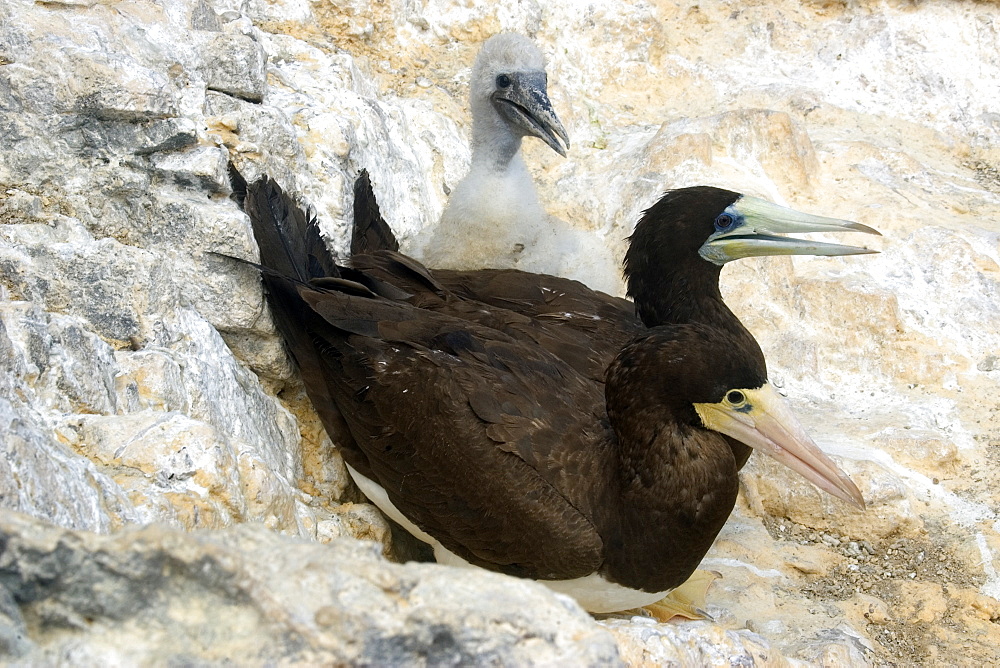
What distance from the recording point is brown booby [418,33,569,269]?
5094 millimetres

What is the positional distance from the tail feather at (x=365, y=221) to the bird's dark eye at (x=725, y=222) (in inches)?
64.2

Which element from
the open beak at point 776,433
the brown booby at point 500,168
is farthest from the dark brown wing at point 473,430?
the brown booby at point 500,168

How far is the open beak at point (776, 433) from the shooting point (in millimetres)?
3332

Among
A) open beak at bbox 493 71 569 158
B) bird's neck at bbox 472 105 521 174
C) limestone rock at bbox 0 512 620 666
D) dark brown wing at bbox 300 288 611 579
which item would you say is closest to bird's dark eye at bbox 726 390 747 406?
dark brown wing at bbox 300 288 611 579

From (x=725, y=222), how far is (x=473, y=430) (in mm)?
1454

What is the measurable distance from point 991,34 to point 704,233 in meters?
3.76

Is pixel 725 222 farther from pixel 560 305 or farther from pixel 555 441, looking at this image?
pixel 555 441

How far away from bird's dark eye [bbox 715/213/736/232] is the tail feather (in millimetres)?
1630

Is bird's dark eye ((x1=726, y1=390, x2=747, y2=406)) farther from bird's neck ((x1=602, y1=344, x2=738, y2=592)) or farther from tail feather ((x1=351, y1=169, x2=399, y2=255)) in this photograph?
tail feather ((x1=351, y1=169, x2=399, y2=255))

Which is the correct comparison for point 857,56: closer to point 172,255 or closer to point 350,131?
point 350,131

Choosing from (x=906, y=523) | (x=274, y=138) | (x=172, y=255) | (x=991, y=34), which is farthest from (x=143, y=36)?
(x=991, y=34)

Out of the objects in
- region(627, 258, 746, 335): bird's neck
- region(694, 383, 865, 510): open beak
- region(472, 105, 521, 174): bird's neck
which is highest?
region(472, 105, 521, 174): bird's neck

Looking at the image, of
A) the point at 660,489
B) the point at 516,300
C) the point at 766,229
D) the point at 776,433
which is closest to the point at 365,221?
the point at 516,300

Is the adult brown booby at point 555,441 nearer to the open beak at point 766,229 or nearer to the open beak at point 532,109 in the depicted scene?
the open beak at point 766,229
